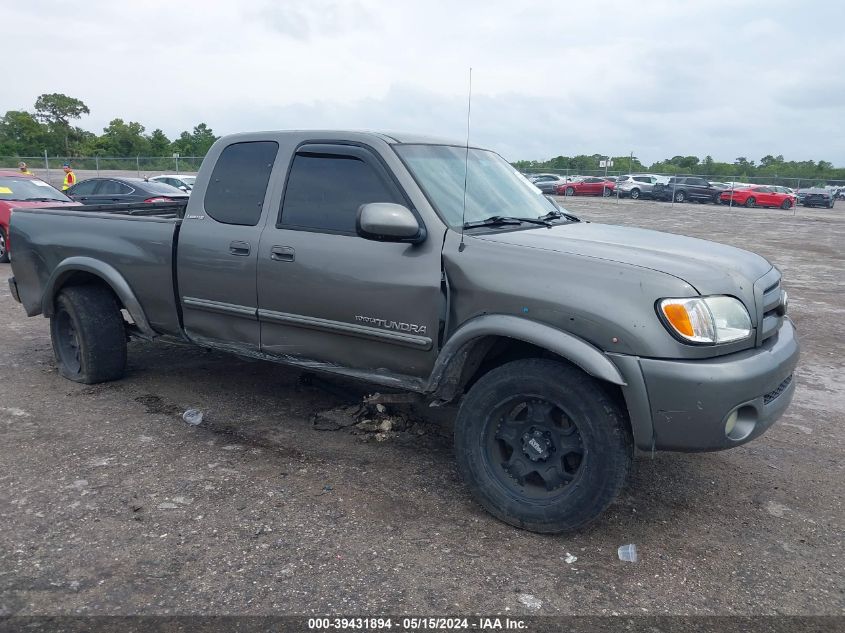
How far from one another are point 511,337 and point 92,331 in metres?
3.48

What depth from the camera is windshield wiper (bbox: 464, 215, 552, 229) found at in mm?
3965

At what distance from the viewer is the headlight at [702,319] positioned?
3.19 m

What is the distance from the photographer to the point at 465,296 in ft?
12.0

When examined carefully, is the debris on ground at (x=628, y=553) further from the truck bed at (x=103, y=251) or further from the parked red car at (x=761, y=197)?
the parked red car at (x=761, y=197)

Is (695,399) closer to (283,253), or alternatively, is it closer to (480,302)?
(480,302)

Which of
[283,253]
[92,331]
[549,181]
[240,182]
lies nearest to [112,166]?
[549,181]

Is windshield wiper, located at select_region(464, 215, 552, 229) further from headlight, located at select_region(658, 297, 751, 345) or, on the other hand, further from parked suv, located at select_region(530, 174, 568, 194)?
parked suv, located at select_region(530, 174, 568, 194)

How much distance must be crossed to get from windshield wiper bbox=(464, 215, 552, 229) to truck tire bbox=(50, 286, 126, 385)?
3086mm

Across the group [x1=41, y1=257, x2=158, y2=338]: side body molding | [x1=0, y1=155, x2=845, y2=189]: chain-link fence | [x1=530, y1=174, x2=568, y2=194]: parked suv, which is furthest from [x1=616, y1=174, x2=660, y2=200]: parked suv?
[x1=41, y1=257, x2=158, y2=338]: side body molding

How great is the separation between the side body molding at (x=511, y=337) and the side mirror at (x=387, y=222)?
56cm

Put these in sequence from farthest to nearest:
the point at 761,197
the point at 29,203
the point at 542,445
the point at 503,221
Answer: the point at 761,197 < the point at 29,203 < the point at 503,221 < the point at 542,445

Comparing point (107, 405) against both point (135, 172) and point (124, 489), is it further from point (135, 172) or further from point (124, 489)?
point (135, 172)

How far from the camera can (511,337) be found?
11.4ft

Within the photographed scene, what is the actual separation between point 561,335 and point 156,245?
115 inches
